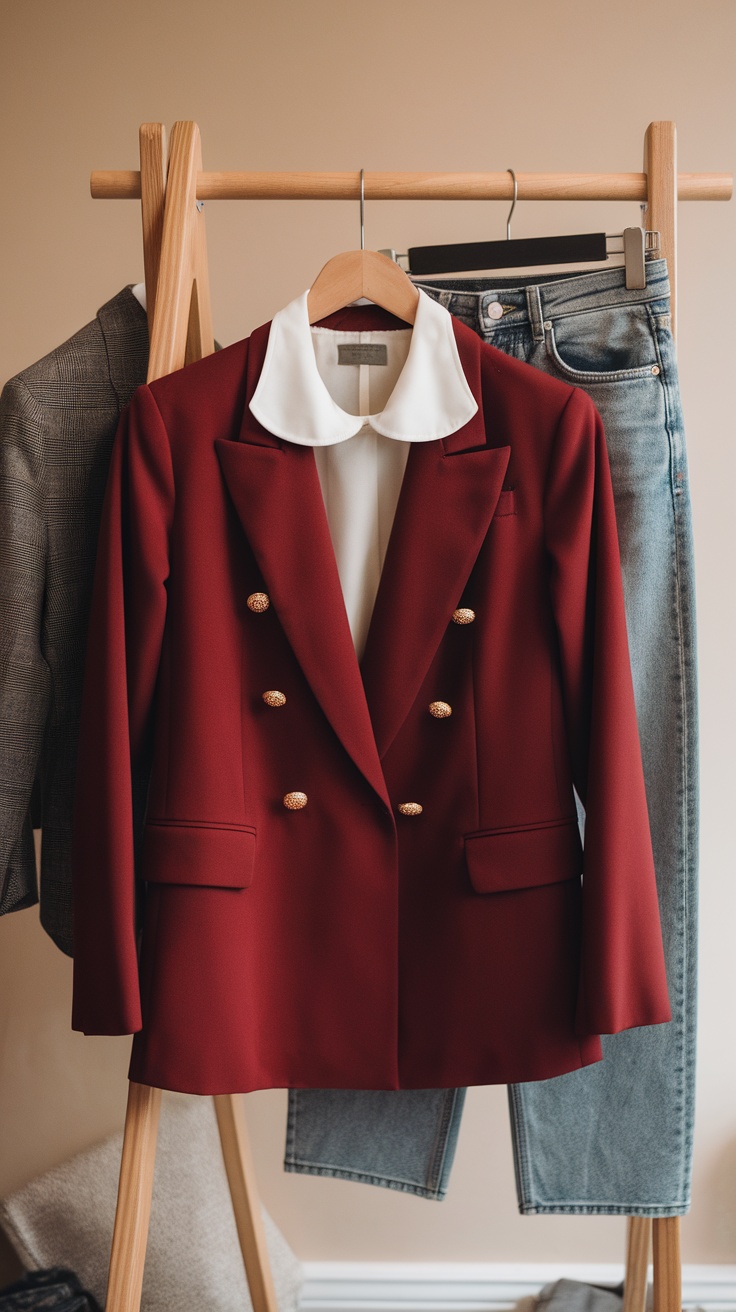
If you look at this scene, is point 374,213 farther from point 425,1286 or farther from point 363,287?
point 425,1286

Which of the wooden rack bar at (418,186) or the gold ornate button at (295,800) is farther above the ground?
the wooden rack bar at (418,186)

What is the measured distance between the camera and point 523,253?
4.40 ft

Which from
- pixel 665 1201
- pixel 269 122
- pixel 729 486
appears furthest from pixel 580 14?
pixel 665 1201

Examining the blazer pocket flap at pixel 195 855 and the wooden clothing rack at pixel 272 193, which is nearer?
the blazer pocket flap at pixel 195 855

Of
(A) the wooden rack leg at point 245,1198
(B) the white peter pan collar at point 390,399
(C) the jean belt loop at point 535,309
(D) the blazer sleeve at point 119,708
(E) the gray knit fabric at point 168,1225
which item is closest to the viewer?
(D) the blazer sleeve at point 119,708

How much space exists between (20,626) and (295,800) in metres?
0.42

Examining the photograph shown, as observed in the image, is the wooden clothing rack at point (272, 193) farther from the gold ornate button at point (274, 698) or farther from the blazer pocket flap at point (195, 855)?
the gold ornate button at point (274, 698)

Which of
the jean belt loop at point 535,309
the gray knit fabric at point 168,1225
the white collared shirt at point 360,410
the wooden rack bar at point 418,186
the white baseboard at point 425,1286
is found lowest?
the white baseboard at point 425,1286

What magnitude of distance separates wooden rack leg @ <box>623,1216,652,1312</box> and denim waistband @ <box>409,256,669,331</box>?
1.39m

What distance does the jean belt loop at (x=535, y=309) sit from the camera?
1327 mm

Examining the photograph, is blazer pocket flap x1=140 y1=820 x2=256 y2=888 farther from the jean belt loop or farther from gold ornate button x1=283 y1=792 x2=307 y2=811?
the jean belt loop

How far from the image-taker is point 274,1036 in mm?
1188

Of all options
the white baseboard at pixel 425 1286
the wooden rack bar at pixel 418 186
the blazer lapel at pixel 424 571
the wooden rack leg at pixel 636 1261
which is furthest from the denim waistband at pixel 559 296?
the white baseboard at pixel 425 1286

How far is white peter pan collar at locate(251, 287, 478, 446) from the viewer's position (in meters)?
1.20
